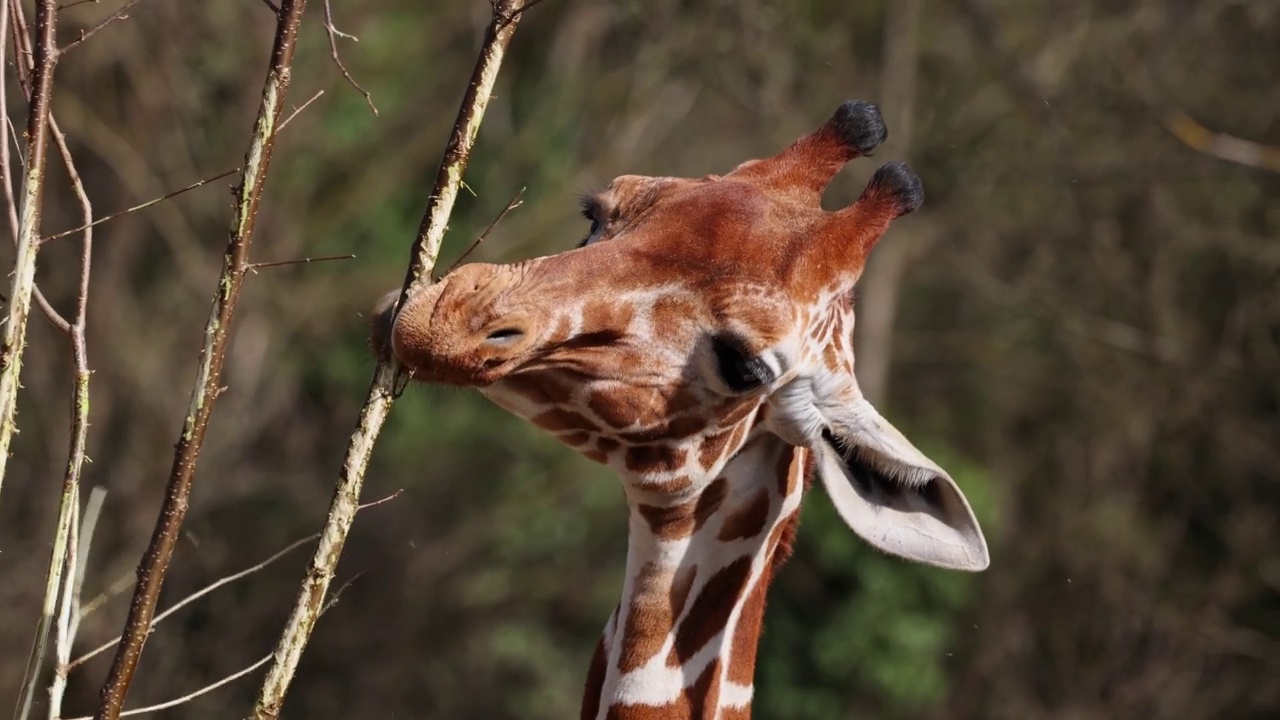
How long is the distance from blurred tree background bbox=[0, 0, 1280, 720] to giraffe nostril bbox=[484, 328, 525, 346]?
8.58m

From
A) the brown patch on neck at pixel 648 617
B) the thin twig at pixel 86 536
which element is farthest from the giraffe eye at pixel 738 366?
the thin twig at pixel 86 536

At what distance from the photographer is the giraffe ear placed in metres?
3.51

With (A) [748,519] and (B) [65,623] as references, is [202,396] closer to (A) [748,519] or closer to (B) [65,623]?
(B) [65,623]

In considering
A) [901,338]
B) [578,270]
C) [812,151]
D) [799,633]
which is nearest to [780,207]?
[812,151]

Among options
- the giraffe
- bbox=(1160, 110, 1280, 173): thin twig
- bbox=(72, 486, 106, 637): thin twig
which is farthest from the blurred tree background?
→ bbox=(72, 486, 106, 637): thin twig

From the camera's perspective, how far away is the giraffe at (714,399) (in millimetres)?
3424

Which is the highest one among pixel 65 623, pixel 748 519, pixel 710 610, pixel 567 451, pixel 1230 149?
pixel 65 623

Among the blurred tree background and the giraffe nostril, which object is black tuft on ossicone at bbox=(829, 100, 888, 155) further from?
the blurred tree background

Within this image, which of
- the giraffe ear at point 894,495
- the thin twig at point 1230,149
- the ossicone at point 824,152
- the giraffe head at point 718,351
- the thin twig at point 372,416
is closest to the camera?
the thin twig at point 372,416

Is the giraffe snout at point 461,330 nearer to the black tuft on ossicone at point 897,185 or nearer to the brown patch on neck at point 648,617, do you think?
the brown patch on neck at point 648,617

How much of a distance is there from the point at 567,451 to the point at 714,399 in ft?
34.7

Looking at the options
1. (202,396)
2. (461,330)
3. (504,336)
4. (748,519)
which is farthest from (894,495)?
(202,396)

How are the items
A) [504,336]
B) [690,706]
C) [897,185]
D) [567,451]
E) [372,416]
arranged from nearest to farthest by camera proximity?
[372,416] → [504,336] → [690,706] → [897,185] → [567,451]

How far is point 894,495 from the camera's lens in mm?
3627
